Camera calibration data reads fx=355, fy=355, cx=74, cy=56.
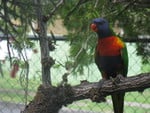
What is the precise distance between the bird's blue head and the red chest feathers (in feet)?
0.15

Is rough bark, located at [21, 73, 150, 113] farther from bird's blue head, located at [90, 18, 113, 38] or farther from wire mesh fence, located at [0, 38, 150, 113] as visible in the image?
wire mesh fence, located at [0, 38, 150, 113]

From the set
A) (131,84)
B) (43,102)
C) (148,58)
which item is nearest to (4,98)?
(148,58)

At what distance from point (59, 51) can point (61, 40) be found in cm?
22

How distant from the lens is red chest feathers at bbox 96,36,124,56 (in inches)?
120

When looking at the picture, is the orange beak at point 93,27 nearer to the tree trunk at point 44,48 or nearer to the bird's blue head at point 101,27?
the bird's blue head at point 101,27

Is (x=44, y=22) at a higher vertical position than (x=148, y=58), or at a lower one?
higher

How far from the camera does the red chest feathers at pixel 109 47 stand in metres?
3.05

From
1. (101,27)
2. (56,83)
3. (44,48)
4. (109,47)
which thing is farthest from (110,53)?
(44,48)

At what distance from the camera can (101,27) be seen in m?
2.99

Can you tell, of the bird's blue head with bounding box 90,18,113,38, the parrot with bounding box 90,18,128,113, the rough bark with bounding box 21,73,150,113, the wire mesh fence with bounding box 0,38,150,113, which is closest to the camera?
the rough bark with bounding box 21,73,150,113

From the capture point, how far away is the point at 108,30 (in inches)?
121

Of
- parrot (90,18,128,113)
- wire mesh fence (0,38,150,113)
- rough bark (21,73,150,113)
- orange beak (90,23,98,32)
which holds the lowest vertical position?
wire mesh fence (0,38,150,113)

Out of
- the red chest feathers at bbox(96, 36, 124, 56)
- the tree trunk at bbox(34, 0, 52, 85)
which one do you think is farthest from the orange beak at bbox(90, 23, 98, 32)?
the tree trunk at bbox(34, 0, 52, 85)

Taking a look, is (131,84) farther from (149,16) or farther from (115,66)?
(115,66)
